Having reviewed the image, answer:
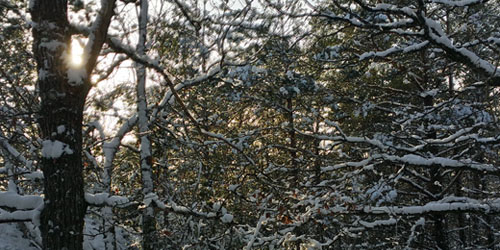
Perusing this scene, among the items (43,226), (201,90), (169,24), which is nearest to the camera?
(43,226)

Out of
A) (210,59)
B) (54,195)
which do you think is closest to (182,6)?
(210,59)

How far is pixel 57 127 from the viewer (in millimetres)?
3812

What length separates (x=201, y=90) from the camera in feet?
29.2

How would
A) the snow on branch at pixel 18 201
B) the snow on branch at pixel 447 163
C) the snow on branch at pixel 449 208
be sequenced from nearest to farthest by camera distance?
A: the snow on branch at pixel 18 201 → the snow on branch at pixel 449 208 → the snow on branch at pixel 447 163

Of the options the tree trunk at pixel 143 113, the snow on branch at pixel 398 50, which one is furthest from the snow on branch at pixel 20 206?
the snow on branch at pixel 398 50

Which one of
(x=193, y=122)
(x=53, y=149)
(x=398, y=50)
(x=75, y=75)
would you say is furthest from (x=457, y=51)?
(x=53, y=149)

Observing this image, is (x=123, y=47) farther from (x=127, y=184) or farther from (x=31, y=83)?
(x=127, y=184)

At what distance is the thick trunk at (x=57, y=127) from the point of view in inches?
147

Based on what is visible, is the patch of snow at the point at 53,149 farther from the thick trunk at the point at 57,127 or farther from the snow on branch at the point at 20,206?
the snow on branch at the point at 20,206

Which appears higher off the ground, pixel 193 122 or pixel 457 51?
pixel 457 51

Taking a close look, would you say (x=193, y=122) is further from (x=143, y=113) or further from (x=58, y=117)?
(x=58, y=117)

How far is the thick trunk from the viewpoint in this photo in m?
3.73

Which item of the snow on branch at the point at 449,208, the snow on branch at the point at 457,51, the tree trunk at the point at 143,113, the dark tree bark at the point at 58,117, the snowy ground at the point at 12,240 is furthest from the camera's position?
the snowy ground at the point at 12,240

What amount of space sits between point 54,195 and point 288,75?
20.3 ft
